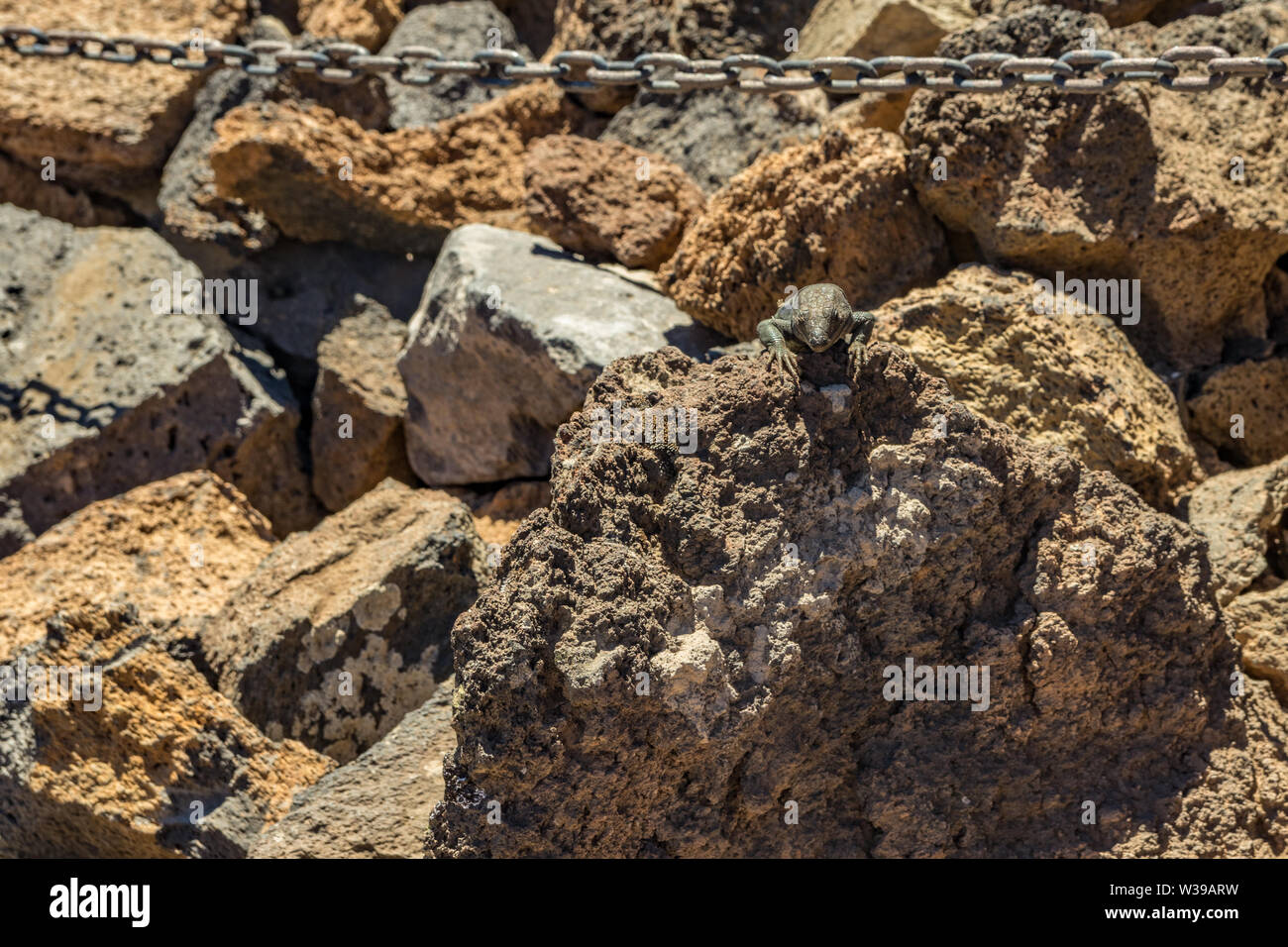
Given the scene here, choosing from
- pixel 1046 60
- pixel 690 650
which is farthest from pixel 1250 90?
pixel 690 650

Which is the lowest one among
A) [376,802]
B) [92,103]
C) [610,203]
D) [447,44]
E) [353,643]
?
[376,802]

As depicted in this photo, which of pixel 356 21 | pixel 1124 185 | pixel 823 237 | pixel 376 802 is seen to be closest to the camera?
pixel 376 802

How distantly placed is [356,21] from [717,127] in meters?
2.12

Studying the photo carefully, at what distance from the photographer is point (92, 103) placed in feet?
19.1

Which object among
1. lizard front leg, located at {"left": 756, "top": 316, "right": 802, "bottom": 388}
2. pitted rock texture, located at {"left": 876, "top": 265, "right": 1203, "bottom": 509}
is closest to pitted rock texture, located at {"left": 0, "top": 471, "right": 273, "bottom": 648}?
lizard front leg, located at {"left": 756, "top": 316, "right": 802, "bottom": 388}

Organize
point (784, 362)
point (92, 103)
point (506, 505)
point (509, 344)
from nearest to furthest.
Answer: point (784, 362) → point (509, 344) → point (506, 505) → point (92, 103)

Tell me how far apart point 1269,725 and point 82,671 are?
305 cm

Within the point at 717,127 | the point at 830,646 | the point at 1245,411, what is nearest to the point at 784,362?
the point at 830,646

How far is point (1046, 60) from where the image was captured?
3.59m

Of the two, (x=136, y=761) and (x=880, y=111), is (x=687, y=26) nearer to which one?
(x=880, y=111)

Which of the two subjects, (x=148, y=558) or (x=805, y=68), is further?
(x=148, y=558)

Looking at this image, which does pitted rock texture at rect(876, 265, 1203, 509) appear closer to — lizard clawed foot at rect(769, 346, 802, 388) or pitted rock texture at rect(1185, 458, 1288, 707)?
pitted rock texture at rect(1185, 458, 1288, 707)

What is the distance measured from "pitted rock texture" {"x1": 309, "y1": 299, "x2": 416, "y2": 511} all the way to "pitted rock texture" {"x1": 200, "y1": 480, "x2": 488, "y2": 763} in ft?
3.63

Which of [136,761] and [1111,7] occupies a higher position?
[1111,7]
